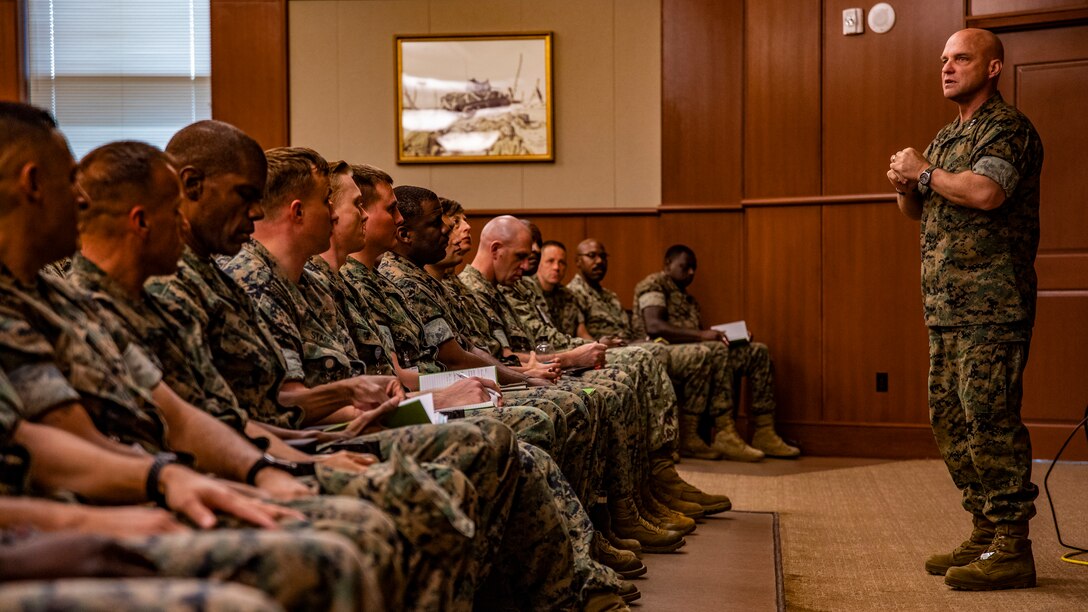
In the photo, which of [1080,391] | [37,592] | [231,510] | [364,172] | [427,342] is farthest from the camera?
[1080,391]

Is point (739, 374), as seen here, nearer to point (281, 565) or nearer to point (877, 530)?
point (877, 530)

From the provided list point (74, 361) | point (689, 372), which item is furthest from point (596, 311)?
point (74, 361)

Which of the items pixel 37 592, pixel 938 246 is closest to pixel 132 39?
pixel 938 246

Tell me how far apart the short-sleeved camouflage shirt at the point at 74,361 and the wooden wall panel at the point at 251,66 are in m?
6.42

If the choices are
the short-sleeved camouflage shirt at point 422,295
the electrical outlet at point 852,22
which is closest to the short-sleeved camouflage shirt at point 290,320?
the short-sleeved camouflage shirt at point 422,295

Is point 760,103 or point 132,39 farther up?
point 132,39

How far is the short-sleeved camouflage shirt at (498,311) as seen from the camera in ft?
14.9

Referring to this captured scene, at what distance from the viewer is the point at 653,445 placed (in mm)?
4457

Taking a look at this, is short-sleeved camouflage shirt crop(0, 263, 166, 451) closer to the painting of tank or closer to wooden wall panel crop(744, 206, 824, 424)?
wooden wall panel crop(744, 206, 824, 424)

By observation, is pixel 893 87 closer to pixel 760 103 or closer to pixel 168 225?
pixel 760 103

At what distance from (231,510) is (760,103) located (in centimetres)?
574

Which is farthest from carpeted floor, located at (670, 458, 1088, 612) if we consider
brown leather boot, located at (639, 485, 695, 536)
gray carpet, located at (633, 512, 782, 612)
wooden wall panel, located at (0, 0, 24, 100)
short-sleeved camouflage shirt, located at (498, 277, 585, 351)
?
wooden wall panel, located at (0, 0, 24, 100)

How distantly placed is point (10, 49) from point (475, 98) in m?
3.41

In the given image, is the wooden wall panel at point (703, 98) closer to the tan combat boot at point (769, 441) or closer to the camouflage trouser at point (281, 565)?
the tan combat boot at point (769, 441)
